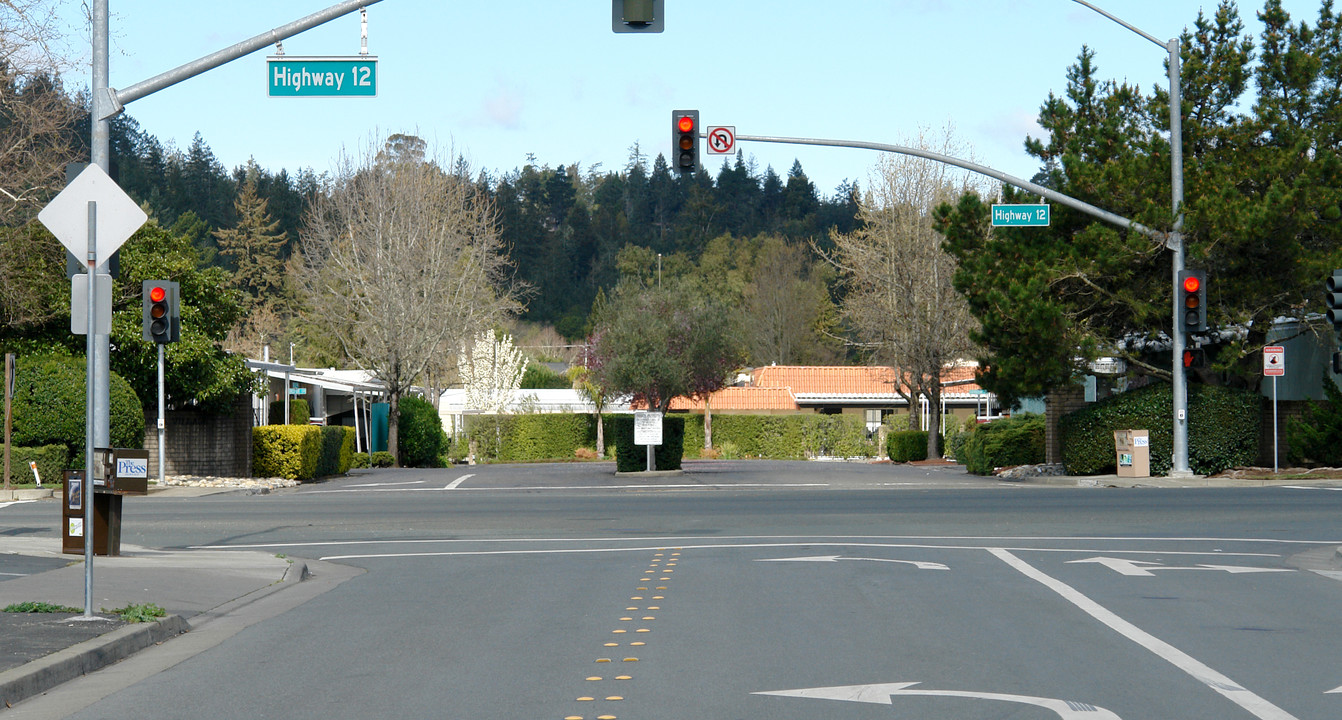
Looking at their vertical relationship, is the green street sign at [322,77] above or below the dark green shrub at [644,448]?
above

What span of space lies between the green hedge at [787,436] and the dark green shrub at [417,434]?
13.8m

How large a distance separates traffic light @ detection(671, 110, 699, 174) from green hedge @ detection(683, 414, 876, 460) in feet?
122

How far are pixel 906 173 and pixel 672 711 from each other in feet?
143

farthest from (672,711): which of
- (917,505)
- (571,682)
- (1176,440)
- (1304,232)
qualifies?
(1304,232)

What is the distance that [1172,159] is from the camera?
29859 millimetres

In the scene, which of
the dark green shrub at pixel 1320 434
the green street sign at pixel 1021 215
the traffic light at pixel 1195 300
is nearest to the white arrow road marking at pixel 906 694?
the green street sign at pixel 1021 215

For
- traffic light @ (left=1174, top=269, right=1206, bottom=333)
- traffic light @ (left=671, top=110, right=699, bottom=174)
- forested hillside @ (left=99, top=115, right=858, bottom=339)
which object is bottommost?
traffic light @ (left=1174, top=269, right=1206, bottom=333)

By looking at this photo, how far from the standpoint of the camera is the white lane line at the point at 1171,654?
700cm

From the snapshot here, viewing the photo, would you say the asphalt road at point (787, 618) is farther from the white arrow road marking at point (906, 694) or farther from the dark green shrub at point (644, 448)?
the dark green shrub at point (644, 448)

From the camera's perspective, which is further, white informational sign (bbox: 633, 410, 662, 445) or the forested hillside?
the forested hillside

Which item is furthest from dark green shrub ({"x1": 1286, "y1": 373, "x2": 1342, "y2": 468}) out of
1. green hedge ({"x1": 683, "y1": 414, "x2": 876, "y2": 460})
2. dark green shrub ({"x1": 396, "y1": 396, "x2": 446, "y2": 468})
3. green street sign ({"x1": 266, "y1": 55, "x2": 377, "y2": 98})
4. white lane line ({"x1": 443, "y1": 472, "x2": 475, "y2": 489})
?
dark green shrub ({"x1": 396, "y1": 396, "x2": 446, "y2": 468})

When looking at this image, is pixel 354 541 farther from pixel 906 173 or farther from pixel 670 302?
pixel 906 173

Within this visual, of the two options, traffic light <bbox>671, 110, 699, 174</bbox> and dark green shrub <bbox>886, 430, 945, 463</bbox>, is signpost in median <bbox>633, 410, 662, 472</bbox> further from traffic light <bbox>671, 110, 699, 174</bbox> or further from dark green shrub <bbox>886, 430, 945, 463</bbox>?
dark green shrub <bbox>886, 430, 945, 463</bbox>

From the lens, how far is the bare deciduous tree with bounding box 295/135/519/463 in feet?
161
